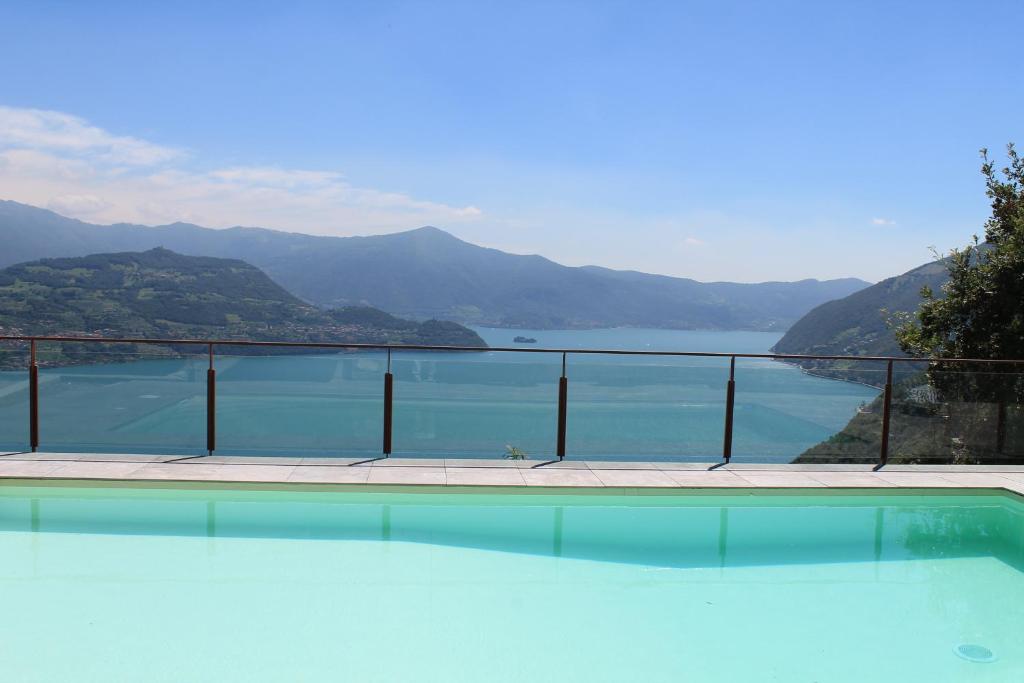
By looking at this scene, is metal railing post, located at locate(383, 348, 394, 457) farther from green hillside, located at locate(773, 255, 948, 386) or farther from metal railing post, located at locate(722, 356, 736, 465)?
green hillside, located at locate(773, 255, 948, 386)

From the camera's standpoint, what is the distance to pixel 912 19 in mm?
8906

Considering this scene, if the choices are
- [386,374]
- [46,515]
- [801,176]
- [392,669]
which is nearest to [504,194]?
[801,176]

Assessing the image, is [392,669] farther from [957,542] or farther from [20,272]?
[20,272]

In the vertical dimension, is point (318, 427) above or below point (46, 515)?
above

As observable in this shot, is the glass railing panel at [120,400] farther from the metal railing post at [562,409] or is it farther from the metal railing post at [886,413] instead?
the metal railing post at [886,413]

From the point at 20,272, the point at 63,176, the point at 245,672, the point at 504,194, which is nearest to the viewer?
the point at 245,672

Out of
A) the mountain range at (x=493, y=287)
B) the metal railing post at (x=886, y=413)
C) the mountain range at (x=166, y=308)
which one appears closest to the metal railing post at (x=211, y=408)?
the metal railing post at (x=886, y=413)

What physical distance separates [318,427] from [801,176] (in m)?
15.0

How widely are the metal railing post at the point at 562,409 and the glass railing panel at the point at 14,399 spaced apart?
14.4 ft

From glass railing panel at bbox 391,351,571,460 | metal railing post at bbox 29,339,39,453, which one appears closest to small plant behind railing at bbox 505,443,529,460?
glass railing panel at bbox 391,351,571,460

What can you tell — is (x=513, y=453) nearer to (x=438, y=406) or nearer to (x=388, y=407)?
(x=438, y=406)

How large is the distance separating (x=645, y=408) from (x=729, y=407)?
2.48ft

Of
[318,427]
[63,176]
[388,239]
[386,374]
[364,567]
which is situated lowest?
[364,567]

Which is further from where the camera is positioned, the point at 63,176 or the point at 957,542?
the point at 63,176
